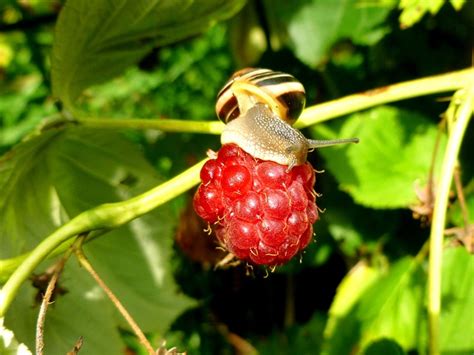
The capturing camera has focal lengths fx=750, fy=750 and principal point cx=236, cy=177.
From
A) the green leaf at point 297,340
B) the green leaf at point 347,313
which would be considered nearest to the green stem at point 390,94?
the green leaf at point 347,313

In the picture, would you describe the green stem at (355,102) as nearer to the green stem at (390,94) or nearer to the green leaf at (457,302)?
the green stem at (390,94)

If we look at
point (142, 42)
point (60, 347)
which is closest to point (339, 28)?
point (142, 42)

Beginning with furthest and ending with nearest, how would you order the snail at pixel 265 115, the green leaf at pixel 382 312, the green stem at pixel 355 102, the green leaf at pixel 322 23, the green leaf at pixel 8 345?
the green leaf at pixel 322 23 → the green leaf at pixel 382 312 → the green stem at pixel 355 102 → the snail at pixel 265 115 → the green leaf at pixel 8 345

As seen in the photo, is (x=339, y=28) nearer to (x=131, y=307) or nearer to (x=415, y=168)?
(x=415, y=168)

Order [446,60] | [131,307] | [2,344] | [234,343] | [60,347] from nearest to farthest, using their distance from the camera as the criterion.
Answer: [2,344] → [60,347] → [131,307] → [446,60] → [234,343]

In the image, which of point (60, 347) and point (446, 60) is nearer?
point (60, 347)

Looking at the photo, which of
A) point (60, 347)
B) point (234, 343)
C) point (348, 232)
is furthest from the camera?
point (234, 343)
